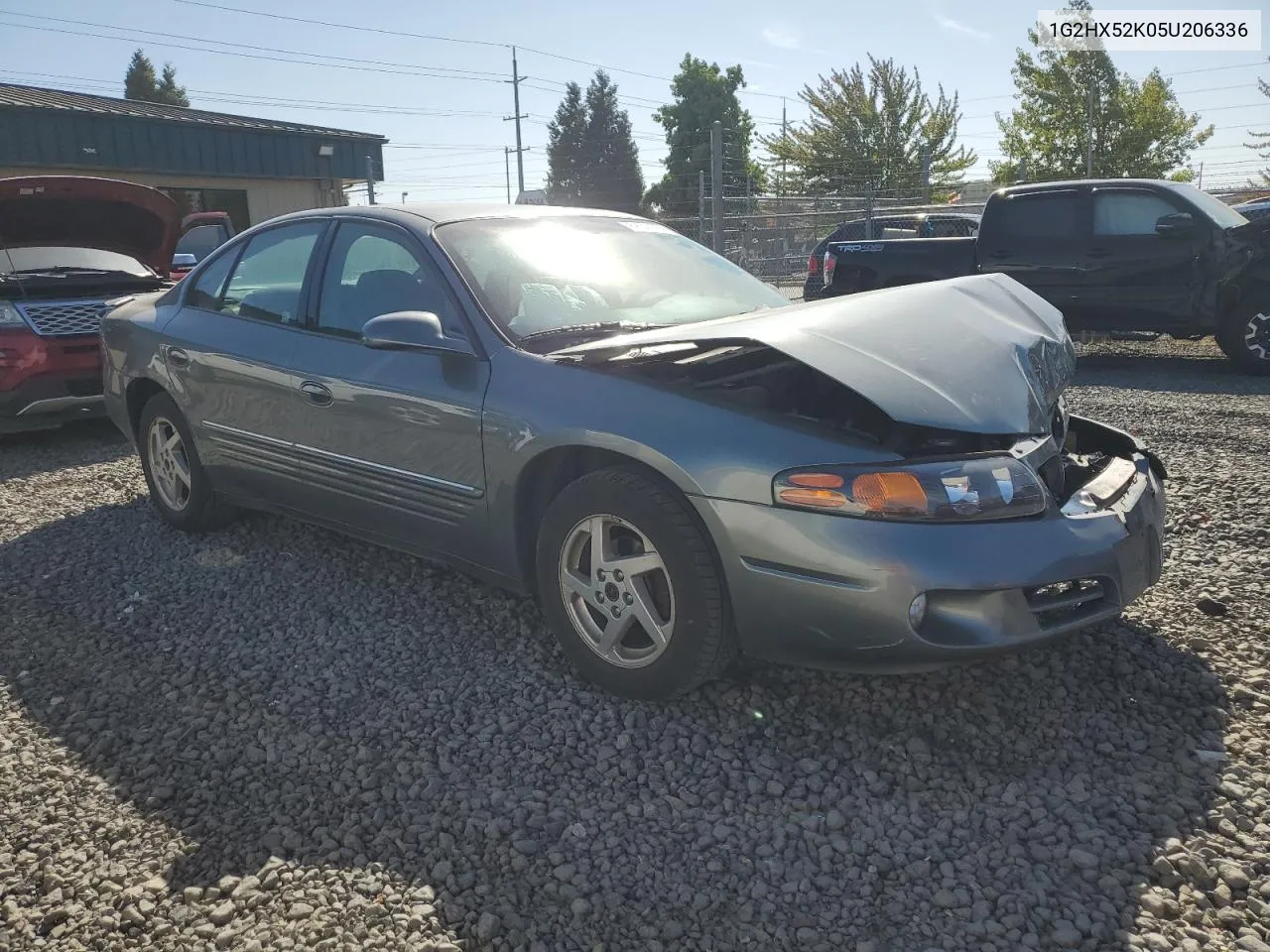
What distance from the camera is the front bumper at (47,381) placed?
6516 millimetres

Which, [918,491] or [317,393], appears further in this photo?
[317,393]

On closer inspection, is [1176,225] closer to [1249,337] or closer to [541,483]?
[1249,337]

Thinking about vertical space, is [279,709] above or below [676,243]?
below

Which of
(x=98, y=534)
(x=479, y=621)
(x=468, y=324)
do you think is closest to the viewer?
(x=468, y=324)

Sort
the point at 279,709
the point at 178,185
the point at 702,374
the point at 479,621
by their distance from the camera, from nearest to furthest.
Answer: the point at 702,374 < the point at 279,709 < the point at 479,621 < the point at 178,185

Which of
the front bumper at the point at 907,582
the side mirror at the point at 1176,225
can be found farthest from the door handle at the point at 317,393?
the side mirror at the point at 1176,225

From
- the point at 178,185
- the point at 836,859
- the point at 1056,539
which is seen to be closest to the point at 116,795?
the point at 836,859

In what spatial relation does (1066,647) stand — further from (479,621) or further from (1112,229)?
(1112,229)

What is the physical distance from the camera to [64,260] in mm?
7180

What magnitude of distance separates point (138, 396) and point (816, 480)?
3.89 meters

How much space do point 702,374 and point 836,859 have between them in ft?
4.42

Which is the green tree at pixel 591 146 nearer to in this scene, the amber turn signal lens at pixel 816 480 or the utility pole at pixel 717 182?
the utility pole at pixel 717 182

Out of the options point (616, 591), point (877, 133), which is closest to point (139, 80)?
point (877, 133)

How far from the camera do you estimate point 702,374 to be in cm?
289
